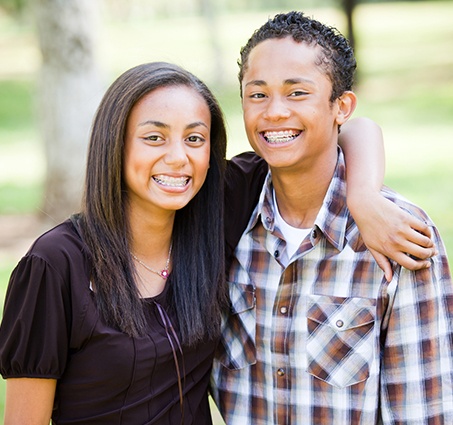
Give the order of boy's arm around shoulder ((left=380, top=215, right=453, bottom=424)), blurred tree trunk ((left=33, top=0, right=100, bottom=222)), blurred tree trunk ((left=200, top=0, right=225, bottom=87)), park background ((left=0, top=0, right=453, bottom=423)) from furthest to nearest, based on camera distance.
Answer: blurred tree trunk ((left=200, top=0, right=225, bottom=87))
park background ((left=0, top=0, right=453, bottom=423))
blurred tree trunk ((left=33, top=0, right=100, bottom=222))
boy's arm around shoulder ((left=380, top=215, right=453, bottom=424))

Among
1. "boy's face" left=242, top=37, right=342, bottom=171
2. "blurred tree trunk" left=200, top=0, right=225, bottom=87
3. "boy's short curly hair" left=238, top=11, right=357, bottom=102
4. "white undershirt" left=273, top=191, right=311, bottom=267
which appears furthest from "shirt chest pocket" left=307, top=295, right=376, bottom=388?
"blurred tree trunk" left=200, top=0, right=225, bottom=87

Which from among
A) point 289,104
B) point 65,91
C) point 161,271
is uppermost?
point 65,91

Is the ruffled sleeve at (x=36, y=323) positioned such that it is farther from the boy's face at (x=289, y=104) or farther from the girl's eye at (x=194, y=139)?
the boy's face at (x=289, y=104)

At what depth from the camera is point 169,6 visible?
41125 millimetres

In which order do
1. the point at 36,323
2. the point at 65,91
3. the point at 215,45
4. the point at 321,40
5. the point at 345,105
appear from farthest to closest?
the point at 215,45 < the point at 65,91 < the point at 345,105 < the point at 321,40 < the point at 36,323

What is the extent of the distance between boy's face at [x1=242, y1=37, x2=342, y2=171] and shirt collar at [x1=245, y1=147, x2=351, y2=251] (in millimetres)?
129

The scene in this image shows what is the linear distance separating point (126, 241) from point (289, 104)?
2.44ft

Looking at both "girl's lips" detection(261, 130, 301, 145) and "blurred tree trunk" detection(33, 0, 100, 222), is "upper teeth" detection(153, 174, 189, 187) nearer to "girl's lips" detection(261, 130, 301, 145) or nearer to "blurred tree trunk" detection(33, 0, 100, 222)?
"girl's lips" detection(261, 130, 301, 145)

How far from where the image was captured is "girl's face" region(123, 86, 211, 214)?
2.93m

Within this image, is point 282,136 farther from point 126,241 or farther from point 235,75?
point 235,75

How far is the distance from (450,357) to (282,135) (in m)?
0.95

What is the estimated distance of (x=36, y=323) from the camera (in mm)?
2740

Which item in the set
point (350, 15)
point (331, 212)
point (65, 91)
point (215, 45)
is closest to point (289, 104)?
point (331, 212)

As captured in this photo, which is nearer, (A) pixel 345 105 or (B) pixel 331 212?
(B) pixel 331 212
